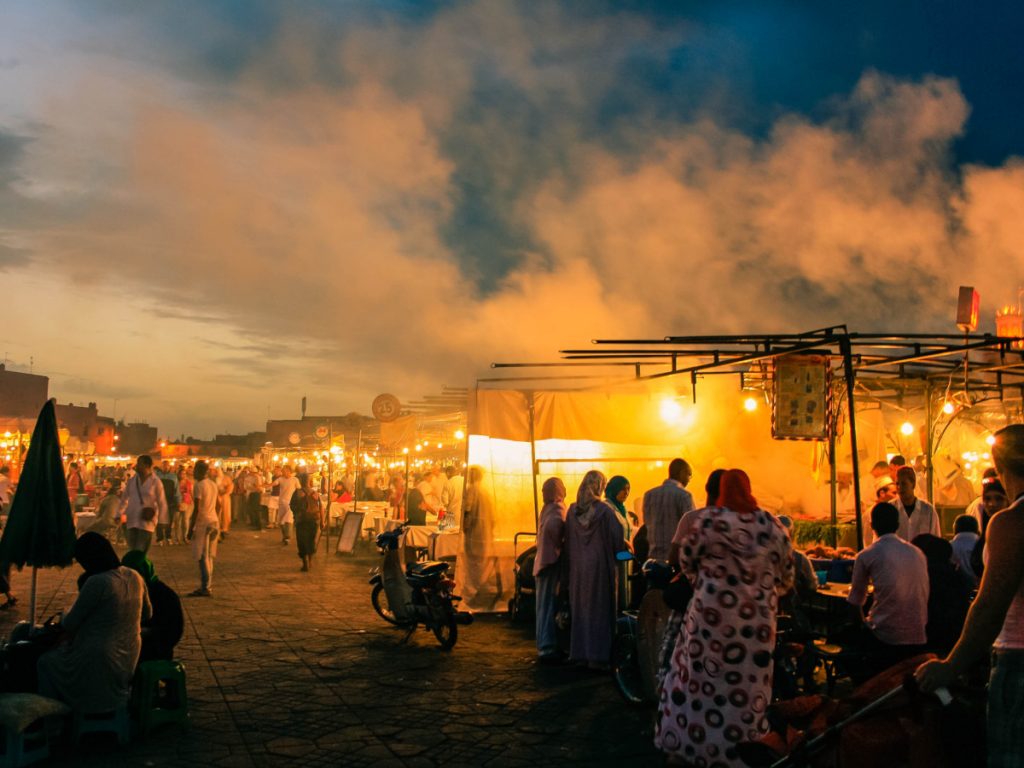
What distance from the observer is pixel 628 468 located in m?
14.2

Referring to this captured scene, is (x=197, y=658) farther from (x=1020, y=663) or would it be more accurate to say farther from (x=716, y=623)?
(x=1020, y=663)

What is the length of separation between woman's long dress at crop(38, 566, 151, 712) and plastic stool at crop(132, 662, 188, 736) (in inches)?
4.0

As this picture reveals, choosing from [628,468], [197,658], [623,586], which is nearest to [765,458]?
[628,468]

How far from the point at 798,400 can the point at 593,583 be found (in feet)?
14.8

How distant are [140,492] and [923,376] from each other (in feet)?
42.8

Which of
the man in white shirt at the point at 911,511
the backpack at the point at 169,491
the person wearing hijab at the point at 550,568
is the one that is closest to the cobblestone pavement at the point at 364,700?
the person wearing hijab at the point at 550,568

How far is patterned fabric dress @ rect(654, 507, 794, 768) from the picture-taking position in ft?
16.9

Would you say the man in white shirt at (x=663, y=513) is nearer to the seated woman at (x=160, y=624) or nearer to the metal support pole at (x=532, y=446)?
the metal support pole at (x=532, y=446)

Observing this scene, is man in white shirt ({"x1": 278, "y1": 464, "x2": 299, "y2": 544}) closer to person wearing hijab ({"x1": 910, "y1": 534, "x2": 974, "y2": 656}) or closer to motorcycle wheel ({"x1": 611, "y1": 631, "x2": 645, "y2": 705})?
motorcycle wheel ({"x1": 611, "y1": 631, "x2": 645, "y2": 705})

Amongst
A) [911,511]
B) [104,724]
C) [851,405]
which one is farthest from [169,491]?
[911,511]

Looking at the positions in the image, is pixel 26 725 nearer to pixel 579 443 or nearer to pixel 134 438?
pixel 579 443

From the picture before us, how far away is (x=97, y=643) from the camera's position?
6.32 metres

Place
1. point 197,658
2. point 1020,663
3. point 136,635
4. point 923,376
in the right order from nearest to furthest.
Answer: point 1020,663 → point 136,635 → point 197,658 → point 923,376

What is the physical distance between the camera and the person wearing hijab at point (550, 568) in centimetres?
962
